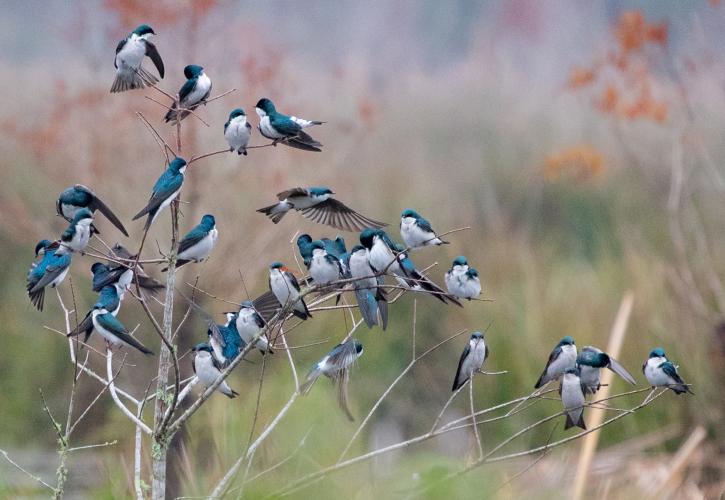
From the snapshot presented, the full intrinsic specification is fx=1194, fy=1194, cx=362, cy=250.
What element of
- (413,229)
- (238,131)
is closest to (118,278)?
(238,131)

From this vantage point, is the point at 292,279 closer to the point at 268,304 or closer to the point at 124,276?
the point at 268,304

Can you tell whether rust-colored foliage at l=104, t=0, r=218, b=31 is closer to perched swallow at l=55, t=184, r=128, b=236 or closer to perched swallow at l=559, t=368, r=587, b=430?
perched swallow at l=55, t=184, r=128, b=236

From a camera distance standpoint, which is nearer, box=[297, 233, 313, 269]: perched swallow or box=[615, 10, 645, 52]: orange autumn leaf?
box=[297, 233, 313, 269]: perched swallow

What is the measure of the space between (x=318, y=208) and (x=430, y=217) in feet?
25.0

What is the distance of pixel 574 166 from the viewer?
12.0m

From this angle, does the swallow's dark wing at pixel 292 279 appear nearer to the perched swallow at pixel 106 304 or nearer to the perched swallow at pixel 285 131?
the perched swallow at pixel 285 131

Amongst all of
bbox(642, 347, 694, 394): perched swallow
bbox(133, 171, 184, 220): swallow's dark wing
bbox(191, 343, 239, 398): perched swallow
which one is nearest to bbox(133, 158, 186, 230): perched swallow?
bbox(133, 171, 184, 220): swallow's dark wing

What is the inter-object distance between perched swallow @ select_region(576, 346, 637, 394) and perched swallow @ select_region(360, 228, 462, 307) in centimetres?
44

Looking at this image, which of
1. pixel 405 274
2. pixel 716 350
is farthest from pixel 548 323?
pixel 405 274

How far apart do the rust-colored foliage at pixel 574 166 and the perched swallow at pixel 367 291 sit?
29.3 ft

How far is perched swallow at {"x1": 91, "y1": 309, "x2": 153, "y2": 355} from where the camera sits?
10.0 ft

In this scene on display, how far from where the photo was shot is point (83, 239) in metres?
2.88

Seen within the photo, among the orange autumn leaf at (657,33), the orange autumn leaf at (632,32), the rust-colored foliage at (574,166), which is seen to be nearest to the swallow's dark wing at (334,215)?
the orange autumn leaf at (657,33)

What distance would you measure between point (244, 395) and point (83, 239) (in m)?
4.10
